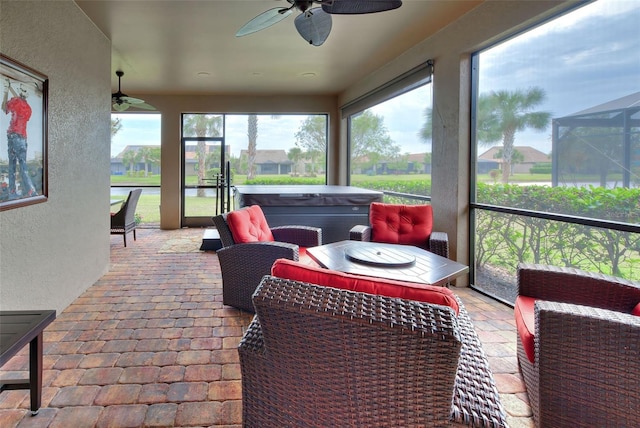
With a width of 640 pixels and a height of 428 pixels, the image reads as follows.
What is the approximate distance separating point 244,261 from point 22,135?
1.67 meters

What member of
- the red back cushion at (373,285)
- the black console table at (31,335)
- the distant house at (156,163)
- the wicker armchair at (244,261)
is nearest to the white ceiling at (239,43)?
the distant house at (156,163)

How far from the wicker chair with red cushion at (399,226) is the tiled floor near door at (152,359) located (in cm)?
71

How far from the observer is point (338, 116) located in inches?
287

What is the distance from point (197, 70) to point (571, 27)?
15.4 ft

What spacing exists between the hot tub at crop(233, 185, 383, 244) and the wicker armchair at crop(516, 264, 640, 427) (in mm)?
2791

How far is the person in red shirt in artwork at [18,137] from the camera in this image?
214cm

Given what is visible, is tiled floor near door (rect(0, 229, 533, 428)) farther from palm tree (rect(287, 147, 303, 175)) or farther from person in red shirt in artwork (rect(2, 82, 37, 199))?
palm tree (rect(287, 147, 303, 175))

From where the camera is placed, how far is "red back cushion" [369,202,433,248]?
352 cm

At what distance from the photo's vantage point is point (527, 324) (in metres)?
1.65

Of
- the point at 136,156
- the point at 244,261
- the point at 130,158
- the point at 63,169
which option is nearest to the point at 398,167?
the point at 244,261

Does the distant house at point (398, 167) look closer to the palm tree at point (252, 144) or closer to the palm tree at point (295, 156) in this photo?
the palm tree at point (295, 156)

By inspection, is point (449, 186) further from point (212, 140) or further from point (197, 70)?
point (212, 140)

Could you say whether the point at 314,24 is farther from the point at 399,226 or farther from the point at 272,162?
the point at 272,162

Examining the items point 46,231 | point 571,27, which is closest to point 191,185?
point 46,231
